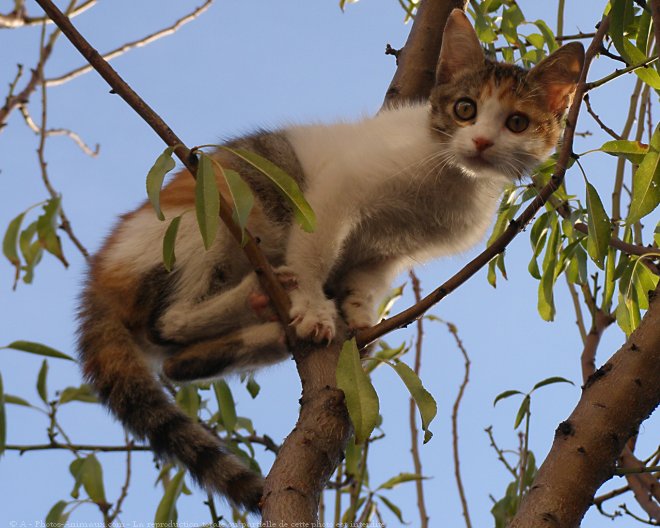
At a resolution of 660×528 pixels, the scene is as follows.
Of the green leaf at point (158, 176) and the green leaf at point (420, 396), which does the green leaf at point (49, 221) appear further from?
the green leaf at point (420, 396)

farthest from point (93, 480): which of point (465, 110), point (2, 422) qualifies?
point (465, 110)

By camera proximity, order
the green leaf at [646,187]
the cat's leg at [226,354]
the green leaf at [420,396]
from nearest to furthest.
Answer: the green leaf at [420,396] < the green leaf at [646,187] < the cat's leg at [226,354]

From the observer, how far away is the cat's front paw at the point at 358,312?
277 cm

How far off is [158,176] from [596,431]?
43.1 inches

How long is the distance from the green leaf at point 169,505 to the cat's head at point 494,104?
1481 mm

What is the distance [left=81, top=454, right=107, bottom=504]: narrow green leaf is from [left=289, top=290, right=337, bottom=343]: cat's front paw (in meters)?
1.00

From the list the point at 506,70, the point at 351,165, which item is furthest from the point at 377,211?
the point at 506,70

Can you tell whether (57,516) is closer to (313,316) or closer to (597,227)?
(313,316)

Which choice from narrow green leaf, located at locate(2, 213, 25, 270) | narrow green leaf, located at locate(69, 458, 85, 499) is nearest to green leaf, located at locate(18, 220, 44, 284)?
narrow green leaf, located at locate(2, 213, 25, 270)

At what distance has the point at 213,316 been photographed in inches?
107

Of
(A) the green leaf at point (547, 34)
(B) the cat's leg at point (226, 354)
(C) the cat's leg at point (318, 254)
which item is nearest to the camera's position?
(C) the cat's leg at point (318, 254)

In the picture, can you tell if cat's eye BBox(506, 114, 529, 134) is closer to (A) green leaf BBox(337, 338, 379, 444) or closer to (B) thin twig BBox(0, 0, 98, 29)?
(A) green leaf BBox(337, 338, 379, 444)

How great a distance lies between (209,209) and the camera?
1723mm

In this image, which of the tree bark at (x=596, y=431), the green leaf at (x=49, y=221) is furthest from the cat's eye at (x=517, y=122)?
the green leaf at (x=49, y=221)
